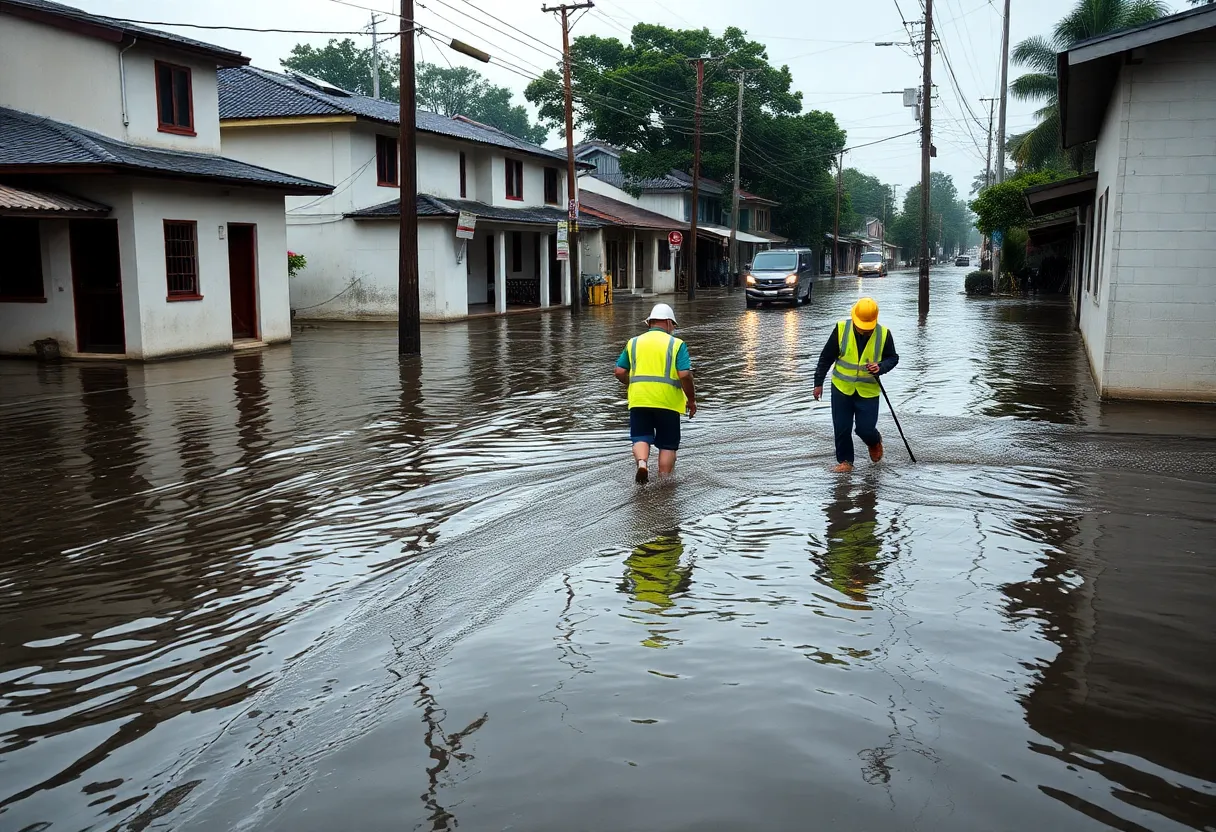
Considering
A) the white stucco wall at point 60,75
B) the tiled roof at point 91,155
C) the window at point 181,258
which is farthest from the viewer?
the window at point 181,258

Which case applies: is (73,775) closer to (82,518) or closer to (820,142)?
(82,518)

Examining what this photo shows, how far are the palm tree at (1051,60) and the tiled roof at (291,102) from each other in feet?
75.0

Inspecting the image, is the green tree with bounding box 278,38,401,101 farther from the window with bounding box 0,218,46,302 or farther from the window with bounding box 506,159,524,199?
the window with bounding box 0,218,46,302

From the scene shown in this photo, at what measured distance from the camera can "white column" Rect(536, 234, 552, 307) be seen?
37.4 metres

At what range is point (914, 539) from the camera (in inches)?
292

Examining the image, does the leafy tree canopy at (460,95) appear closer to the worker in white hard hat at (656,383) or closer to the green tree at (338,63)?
the green tree at (338,63)

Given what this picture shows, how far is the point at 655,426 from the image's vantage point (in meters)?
9.08

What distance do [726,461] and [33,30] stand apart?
1696 centimetres

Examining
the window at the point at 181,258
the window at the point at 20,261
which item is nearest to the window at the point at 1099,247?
the window at the point at 181,258

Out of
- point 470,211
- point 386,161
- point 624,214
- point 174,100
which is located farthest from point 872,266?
point 174,100

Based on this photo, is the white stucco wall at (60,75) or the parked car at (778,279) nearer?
the white stucco wall at (60,75)

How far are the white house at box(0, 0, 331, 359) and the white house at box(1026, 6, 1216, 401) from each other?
14.7m

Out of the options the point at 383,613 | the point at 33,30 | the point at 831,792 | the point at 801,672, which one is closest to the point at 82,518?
the point at 383,613

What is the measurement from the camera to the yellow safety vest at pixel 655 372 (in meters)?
8.82
